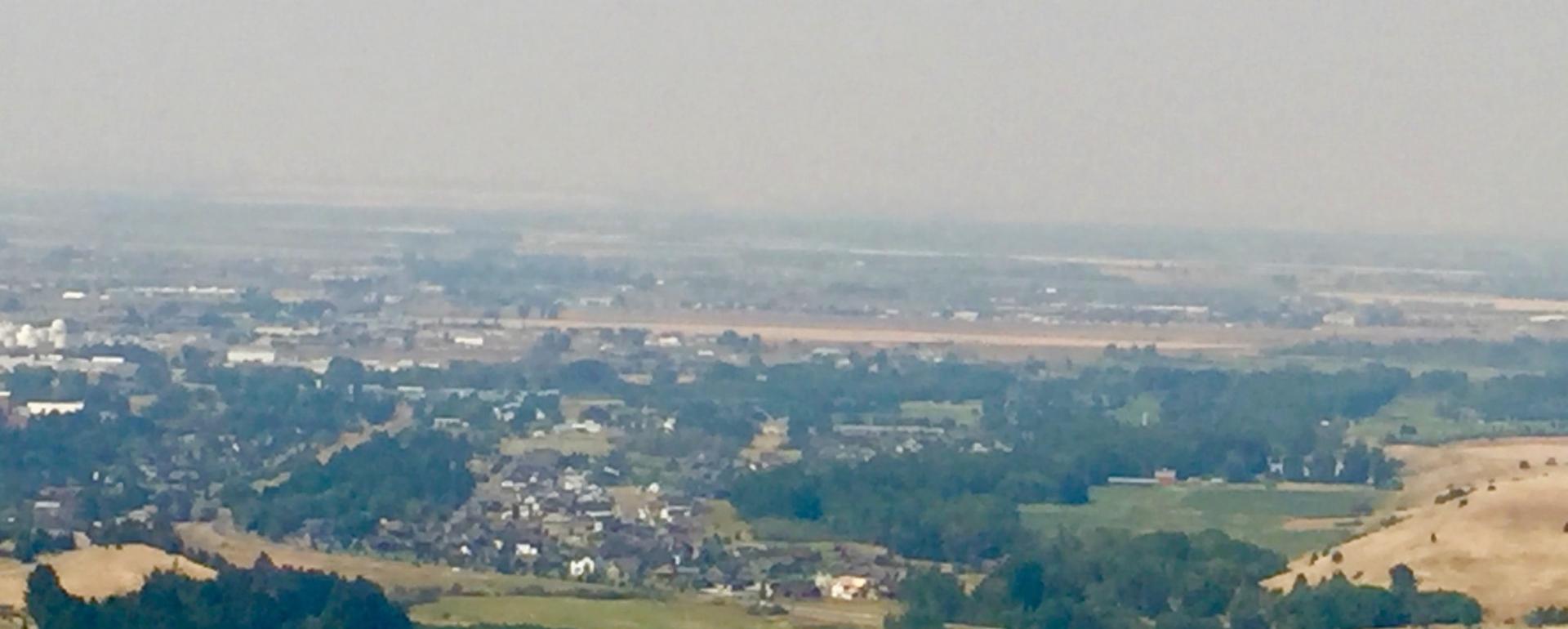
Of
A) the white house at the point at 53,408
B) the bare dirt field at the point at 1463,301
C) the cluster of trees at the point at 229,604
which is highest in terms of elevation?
the cluster of trees at the point at 229,604

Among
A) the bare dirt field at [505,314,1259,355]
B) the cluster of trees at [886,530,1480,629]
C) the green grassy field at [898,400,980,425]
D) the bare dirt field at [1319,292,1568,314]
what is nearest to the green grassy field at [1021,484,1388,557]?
the cluster of trees at [886,530,1480,629]

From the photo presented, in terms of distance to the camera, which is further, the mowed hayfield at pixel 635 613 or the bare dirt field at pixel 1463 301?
the bare dirt field at pixel 1463 301

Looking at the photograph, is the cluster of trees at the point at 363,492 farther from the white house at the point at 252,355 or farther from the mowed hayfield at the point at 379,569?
the white house at the point at 252,355

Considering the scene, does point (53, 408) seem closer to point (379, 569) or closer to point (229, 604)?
point (379, 569)

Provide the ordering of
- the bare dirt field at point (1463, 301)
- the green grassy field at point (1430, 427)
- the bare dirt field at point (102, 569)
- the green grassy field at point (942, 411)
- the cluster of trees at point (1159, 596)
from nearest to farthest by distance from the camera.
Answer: the bare dirt field at point (102, 569) → the cluster of trees at point (1159, 596) → the green grassy field at point (1430, 427) → the green grassy field at point (942, 411) → the bare dirt field at point (1463, 301)

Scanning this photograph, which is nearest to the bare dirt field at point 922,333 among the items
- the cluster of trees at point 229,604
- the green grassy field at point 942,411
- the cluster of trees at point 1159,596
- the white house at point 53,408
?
the green grassy field at point 942,411

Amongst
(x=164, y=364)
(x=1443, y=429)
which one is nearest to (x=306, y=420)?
(x=164, y=364)
